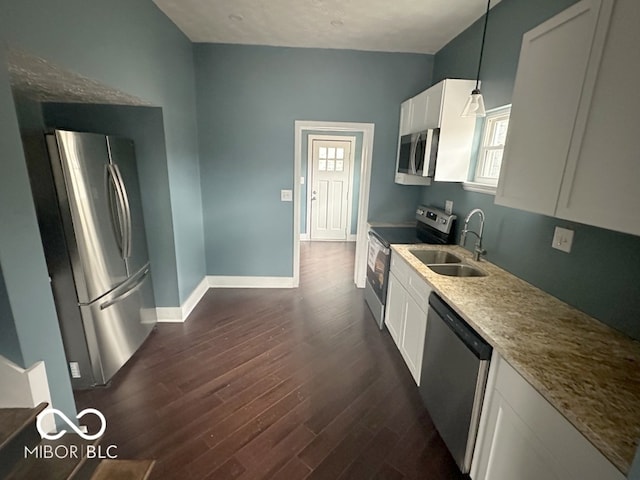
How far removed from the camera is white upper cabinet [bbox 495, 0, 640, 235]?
3.38 feet

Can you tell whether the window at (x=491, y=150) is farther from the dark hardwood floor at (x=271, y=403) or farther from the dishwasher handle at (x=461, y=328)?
the dark hardwood floor at (x=271, y=403)

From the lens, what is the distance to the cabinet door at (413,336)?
2096 millimetres

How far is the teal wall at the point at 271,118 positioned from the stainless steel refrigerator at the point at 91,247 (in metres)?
1.22

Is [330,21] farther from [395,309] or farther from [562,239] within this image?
[395,309]

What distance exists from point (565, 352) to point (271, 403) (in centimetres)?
178

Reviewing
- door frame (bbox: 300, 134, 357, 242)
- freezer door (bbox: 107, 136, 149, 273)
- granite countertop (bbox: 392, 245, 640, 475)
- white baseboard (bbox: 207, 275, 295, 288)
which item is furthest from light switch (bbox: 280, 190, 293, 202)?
door frame (bbox: 300, 134, 357, 242)

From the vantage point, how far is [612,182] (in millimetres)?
1078

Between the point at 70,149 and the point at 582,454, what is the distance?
2.87 metres

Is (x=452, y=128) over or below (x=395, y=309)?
over

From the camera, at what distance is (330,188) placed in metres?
6.26

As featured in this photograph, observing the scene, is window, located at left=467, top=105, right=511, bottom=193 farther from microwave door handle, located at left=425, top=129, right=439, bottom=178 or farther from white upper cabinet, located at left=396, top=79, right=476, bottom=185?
microwave door handle, located at left=425, top=129, right=439, bottom=178

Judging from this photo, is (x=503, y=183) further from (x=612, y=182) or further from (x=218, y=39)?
(x=218, y=39)

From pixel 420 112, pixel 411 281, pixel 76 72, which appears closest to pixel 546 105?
pixel 411 281

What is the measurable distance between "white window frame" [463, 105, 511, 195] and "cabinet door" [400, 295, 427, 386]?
1.10m
